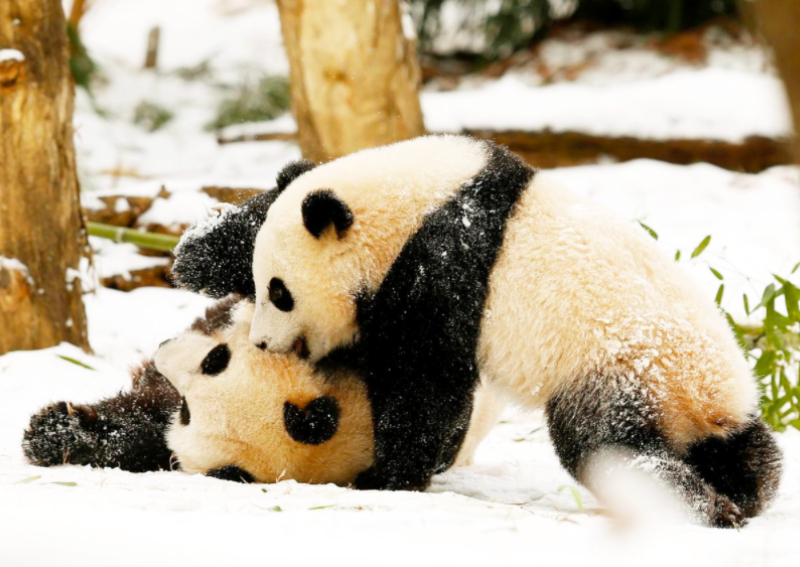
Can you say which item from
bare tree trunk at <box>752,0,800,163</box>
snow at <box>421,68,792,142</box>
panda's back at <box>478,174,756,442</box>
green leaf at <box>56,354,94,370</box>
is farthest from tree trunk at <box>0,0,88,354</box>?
snow at <box>421,68,792,142</box>

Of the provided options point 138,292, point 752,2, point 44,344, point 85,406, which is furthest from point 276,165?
point 752,2

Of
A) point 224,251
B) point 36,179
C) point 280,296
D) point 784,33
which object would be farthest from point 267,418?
point 784,33

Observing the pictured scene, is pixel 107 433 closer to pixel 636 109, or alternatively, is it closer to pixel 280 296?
pixel 280 296

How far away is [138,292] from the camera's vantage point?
5.68 meters

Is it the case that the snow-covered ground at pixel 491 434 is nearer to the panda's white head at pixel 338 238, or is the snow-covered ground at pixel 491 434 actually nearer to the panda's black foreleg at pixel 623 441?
the panda's black foreleg at pixel 623 441

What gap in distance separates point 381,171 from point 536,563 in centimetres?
171

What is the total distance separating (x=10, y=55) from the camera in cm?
405

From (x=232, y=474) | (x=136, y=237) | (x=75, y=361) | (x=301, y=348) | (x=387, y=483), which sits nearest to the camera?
(x=387, y=483)

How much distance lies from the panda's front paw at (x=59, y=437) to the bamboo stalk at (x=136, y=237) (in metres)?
2.30

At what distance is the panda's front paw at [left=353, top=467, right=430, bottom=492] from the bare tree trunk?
213 centimetres

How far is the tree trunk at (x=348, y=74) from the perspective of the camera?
18.1ft

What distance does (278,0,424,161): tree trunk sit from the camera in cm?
550

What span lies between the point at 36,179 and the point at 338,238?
1925mm

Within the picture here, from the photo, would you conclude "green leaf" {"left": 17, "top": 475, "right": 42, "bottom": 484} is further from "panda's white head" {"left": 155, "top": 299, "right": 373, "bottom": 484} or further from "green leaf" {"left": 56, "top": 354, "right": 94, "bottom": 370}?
"green leaf" {"left": 56, "top": 354, "right": 94, "bottom": 370}
